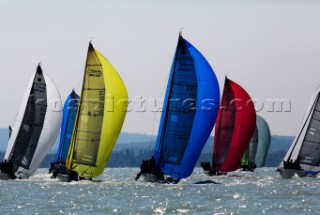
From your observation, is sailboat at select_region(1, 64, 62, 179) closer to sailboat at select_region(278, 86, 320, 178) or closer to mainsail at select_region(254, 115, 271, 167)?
sailboat at select_region(278, 86, 320, 178)

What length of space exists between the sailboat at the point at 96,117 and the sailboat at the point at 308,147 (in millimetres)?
15082

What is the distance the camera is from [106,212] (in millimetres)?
30297

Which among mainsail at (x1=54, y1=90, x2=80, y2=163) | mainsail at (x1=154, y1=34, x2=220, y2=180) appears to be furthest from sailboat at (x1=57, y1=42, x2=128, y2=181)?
mainsail at (x1=54, y1=90, x2=80, y2=163)

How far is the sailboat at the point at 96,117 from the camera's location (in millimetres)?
44844

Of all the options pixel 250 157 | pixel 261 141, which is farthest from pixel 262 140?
pixel 250 157

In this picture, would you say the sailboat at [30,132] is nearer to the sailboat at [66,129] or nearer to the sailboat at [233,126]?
the sailboat at [66,129]

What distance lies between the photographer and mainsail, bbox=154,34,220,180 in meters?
43.5

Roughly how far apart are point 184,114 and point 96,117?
4.72 m

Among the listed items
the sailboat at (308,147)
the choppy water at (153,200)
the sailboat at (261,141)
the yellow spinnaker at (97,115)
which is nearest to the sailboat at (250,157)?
the sailboat at (261,141)

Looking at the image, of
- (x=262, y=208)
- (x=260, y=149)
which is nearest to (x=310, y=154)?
(x=262, y=208)

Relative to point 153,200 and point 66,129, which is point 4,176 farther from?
point 153,200

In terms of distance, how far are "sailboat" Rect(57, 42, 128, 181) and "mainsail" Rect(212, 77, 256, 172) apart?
707 inches

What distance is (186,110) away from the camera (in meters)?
44.0

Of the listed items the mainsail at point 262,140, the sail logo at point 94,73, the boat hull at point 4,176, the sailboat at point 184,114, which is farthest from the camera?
the mainsail at point 262,140
